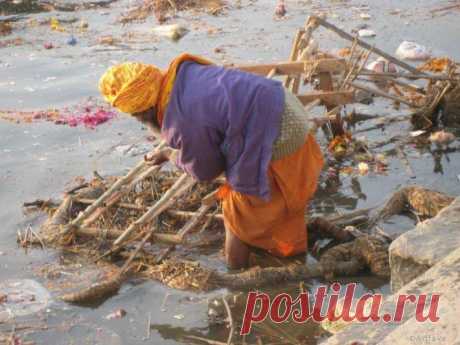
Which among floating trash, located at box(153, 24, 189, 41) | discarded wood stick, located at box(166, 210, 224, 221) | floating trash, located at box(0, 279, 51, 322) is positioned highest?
floating trash, located at box(153, 24, 189, 41)

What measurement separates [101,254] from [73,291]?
1.18 ft

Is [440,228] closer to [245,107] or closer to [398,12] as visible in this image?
[245,107]

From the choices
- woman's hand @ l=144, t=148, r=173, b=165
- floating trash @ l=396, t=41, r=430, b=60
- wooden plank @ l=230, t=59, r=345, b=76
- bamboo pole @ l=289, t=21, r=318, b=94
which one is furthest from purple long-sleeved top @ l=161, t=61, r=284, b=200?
floating trash @ l=396, t=41, r=430, b=60

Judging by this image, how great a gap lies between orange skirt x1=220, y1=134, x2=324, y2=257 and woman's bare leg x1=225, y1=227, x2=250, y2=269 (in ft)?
0.16

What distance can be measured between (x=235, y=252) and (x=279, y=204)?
1.50 feet

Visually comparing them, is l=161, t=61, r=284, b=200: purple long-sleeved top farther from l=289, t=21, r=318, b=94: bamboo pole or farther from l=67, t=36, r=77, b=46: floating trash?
l=67, t=36, r=77, b=46: floating trash

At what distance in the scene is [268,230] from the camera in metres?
4.50

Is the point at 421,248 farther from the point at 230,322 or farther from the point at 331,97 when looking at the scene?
the point at 331,97

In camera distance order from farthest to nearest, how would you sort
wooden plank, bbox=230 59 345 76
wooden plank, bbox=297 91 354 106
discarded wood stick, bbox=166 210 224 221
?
wooden plank, bbox=297 91 354 106, wooden plank, bbox=230 59 345 76, discarded wood stick, bbox=166 210 224 221

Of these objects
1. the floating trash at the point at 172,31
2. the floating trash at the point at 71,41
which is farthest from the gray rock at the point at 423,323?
the floating trash at the point at 71,41

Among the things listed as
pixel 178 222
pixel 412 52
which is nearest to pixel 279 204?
pixel 178 222

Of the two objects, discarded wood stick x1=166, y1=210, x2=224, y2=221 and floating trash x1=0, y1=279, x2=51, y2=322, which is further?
discarded wood stick x1=166, y1=210, x2=224, y2=221

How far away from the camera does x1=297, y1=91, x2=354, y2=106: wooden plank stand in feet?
18.3

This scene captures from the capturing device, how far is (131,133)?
7117 mm
